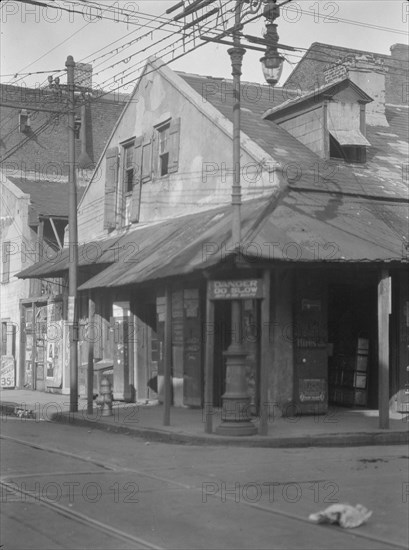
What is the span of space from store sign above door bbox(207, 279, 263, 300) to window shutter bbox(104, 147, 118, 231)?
361 inches

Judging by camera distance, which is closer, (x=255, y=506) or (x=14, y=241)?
(x=255, y=506)

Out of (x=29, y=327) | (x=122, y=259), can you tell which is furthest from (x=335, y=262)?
(x=29, y=327)

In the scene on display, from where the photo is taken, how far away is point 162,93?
21766 mm

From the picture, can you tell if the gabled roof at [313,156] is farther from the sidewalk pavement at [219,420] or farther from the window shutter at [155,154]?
the sidewalk pavement at [219,420]

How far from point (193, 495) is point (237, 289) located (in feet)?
17.6

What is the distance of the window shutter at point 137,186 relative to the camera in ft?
73.8

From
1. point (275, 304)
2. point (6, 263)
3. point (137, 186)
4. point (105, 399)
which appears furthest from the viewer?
point (6, 263)

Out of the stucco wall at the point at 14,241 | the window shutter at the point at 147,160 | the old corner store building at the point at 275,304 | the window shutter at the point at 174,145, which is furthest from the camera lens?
the stucco wall at the point at 14,241

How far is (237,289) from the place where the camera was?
1476 cm

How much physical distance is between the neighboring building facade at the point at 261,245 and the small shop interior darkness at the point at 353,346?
3 centimetres

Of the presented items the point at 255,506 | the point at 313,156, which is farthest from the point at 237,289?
the point at 255,506

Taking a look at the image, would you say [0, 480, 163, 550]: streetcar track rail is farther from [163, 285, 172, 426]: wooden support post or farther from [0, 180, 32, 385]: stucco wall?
[0, 180, 32, 385]: stucco wall

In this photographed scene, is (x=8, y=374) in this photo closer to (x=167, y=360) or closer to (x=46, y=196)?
(x=46, y=196)

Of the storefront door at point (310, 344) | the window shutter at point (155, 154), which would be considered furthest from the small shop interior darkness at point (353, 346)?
the window shutter at point (155, 154)
